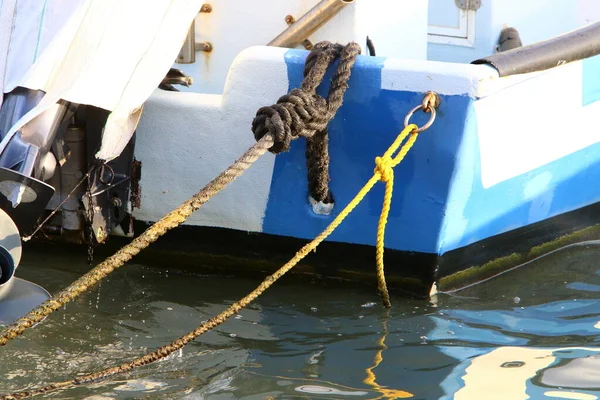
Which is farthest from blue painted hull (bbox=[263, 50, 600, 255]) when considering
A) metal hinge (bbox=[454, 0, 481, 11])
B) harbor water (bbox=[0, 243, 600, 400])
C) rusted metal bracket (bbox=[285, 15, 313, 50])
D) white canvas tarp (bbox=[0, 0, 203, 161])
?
metal hinge (bbox=[454, 0, 481, 11])

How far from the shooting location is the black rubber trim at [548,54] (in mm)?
3717

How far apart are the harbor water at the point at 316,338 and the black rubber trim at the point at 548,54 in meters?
0.98

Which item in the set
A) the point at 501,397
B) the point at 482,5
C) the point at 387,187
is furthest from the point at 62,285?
the point at 482,5

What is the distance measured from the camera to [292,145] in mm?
3955

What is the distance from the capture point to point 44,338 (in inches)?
144

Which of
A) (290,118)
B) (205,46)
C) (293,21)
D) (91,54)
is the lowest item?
(290,118)

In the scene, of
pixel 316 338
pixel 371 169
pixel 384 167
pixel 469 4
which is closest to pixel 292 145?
pixel 371 169

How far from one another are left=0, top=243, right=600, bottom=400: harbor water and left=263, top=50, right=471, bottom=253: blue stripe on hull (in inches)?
11.9

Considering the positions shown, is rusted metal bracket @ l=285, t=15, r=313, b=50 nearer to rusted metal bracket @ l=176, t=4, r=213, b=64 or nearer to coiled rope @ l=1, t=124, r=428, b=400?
rusted metal bracket @ l=176, t=4, r=213, b=64

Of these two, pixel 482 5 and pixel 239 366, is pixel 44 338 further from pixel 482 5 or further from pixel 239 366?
pixel 482 5

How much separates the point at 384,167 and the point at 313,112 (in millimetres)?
331

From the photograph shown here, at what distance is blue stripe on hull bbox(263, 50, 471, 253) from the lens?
3729 millimetres

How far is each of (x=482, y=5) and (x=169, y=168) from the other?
239cm

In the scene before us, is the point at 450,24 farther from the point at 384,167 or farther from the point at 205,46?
the point at 384,167
